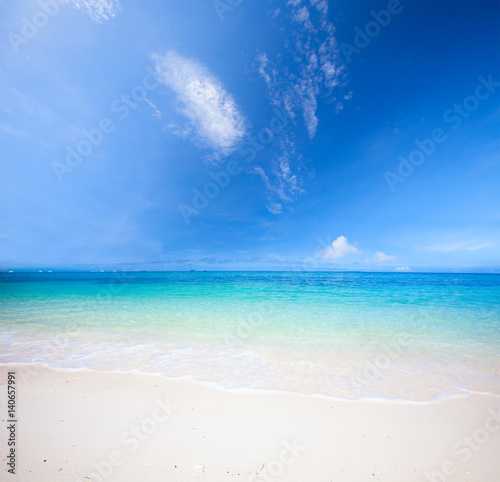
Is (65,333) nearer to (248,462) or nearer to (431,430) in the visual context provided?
(248,462)

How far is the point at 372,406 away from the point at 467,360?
486 centimetres
